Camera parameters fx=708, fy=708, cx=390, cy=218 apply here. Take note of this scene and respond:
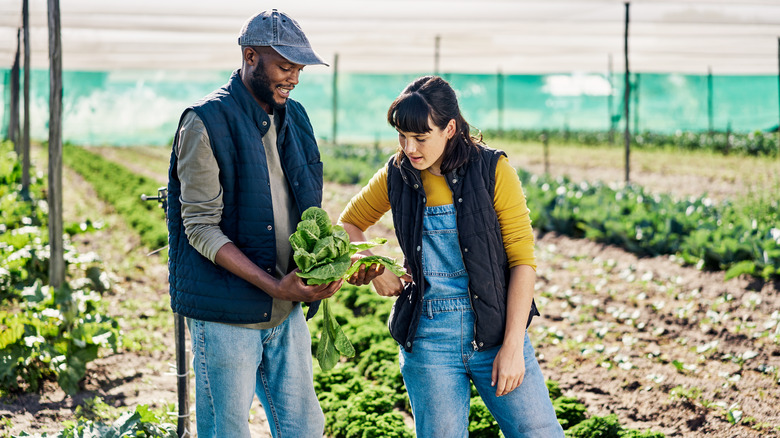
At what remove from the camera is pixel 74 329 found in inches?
143

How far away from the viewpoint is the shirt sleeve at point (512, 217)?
6.45 feet

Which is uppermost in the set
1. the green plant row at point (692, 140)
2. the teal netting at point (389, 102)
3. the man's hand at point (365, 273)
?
the teal netting at point (389, 102)

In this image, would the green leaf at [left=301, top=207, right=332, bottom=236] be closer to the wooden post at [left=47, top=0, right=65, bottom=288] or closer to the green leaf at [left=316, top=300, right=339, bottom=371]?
the green leaf at [left=316, top=300, right=339, bottom=371]

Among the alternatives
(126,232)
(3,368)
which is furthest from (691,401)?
(126,232)

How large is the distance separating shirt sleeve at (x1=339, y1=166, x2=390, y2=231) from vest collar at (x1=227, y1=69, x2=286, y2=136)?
0.36 meters

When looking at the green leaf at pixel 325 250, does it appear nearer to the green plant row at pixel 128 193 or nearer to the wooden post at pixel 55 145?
the wooden post at pixel 55 145

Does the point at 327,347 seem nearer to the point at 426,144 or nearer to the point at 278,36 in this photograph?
the point at 426,144

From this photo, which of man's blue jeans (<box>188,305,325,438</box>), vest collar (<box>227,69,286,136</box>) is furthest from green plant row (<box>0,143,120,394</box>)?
vest collar (<box>227,69,286,136</box>)

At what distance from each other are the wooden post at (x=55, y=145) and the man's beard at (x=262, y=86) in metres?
2.57

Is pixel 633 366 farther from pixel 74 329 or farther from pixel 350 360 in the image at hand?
pixel 74 329

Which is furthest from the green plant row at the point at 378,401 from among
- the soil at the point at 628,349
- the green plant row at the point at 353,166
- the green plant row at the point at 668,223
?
the green plant row at the point at 353,166

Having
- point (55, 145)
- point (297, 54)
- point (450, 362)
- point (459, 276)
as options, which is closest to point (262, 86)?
point (297, 54)

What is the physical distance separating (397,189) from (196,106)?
60 centimetres

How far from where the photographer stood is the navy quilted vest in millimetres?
1939
